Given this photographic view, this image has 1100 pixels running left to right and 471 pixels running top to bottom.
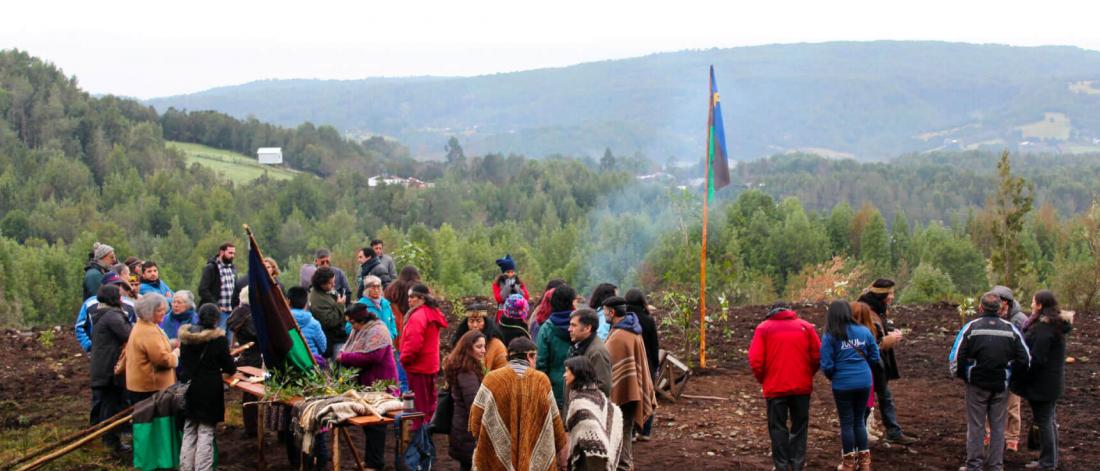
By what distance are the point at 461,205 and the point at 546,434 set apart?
96889 mm

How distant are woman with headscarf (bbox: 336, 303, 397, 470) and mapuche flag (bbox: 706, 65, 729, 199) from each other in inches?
201

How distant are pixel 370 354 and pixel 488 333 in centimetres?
91

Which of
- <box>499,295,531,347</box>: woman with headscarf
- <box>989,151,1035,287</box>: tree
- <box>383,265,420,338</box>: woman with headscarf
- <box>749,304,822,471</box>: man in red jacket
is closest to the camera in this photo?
<box>749,304,822,471</box>: man in red jacket

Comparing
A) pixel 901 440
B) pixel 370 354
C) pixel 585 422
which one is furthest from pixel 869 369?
pixel 370 354

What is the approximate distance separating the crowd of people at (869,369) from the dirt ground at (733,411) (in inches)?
23.9

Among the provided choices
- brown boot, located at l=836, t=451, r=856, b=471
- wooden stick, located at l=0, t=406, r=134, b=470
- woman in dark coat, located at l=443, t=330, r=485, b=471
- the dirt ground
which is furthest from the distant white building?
woman in dark coat, located at l=443, t=330, r=485, b=471

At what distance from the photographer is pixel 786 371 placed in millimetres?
8219

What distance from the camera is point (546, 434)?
21.3 feet

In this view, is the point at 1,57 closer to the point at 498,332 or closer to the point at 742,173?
the point at 742,173

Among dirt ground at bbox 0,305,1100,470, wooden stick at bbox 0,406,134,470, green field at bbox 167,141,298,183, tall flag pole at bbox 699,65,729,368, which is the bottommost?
green field at bbox 167,141,298,183

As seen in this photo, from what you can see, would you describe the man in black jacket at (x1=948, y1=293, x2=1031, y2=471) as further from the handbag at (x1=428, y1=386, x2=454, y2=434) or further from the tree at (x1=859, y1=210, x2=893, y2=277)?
the tree at (x1=859, y1=210, x2=893, y2=277)

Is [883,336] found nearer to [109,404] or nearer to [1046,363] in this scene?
[1046,363]

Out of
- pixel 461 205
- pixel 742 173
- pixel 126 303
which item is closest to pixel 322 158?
pixel 461 205

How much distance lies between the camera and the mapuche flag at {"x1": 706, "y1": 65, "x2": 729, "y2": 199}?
39.9ft
